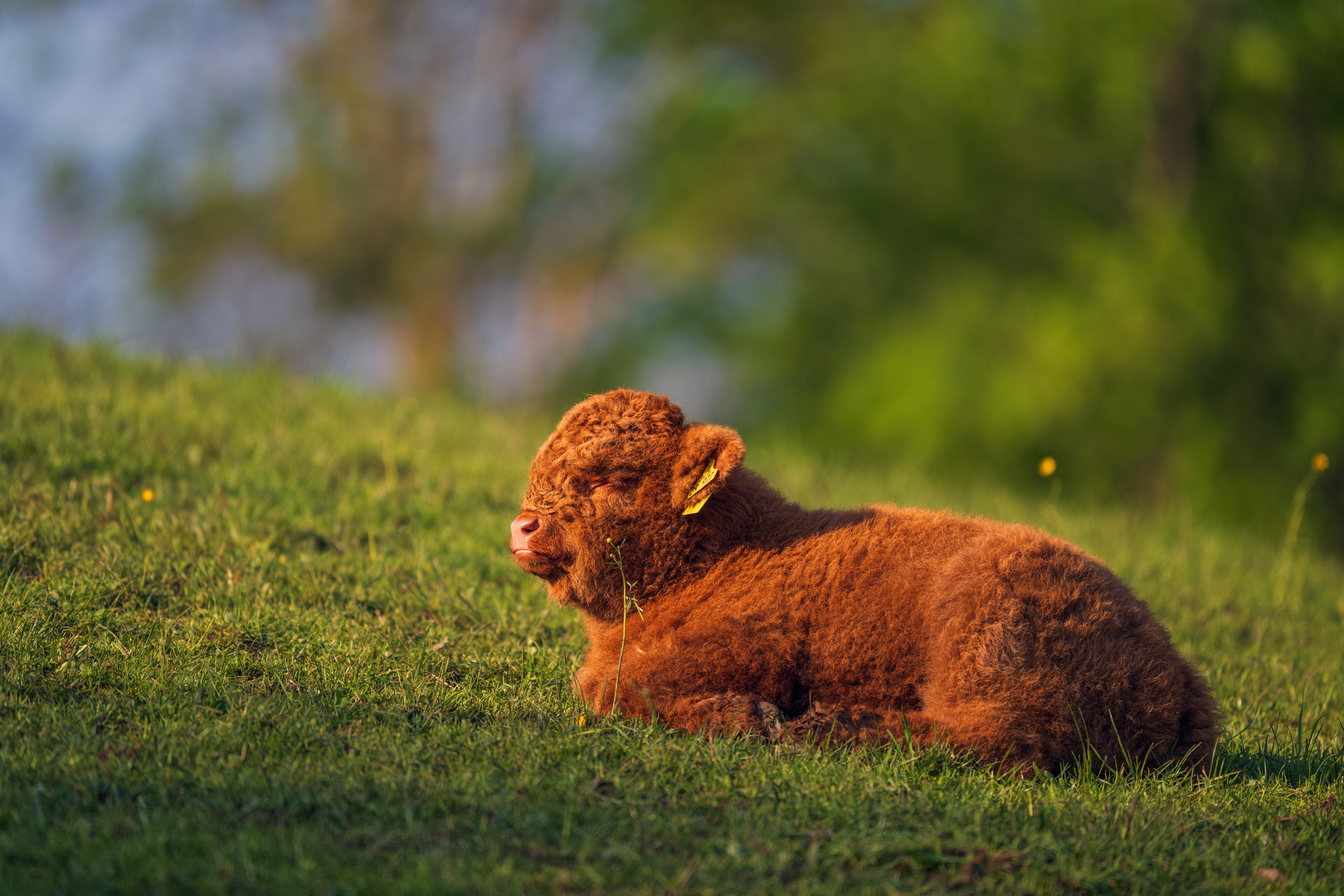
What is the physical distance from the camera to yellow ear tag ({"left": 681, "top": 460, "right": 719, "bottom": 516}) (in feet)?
14.9

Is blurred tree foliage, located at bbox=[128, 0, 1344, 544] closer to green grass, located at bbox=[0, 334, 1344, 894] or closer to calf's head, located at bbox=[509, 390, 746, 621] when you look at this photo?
green grass, located at bbox=[0, 334, 1344, 894]

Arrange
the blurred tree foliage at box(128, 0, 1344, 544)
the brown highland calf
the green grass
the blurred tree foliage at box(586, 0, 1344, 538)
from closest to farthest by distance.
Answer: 1. the green grass
2. the brown highland calf
3. the blurred tree foliage at box(586, 0, 1344, 538)
4. the blurred tree foliage at box(128, 0, 1344, 544)

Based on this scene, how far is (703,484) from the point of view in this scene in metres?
4.56

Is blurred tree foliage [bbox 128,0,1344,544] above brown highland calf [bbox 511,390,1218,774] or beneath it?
above

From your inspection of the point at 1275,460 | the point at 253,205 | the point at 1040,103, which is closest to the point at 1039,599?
the point at 1275,460

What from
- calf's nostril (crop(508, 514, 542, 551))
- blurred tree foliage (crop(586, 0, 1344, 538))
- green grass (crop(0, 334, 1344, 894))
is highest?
blurred tree foliage (crop(586, 0, 1344, 538))

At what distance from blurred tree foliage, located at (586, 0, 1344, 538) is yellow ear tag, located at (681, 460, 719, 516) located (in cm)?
1146

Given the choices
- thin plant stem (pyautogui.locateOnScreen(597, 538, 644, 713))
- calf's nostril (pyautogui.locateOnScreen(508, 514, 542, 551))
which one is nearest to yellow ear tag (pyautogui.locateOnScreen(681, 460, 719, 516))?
thin plant stem (pyautogui.locateOnScreen(597, 538, 644, 713))

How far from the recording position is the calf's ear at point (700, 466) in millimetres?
4559

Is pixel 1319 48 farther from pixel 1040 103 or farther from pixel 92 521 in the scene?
pixel 92 521

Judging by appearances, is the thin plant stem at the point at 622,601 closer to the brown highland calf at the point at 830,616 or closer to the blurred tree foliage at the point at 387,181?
the brown highland calf at the point at 830,616

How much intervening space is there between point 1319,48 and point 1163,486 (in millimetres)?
7078

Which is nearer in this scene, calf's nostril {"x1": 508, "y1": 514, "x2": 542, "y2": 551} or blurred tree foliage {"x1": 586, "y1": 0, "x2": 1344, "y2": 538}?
calf's nostril {"x1": 508, "y1": 514, "x2": 542, "y2": 551}

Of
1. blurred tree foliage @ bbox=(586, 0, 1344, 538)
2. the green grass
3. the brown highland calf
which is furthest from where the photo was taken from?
blurred tree foliage @ bbox=(586, 0, 1344, 538)
